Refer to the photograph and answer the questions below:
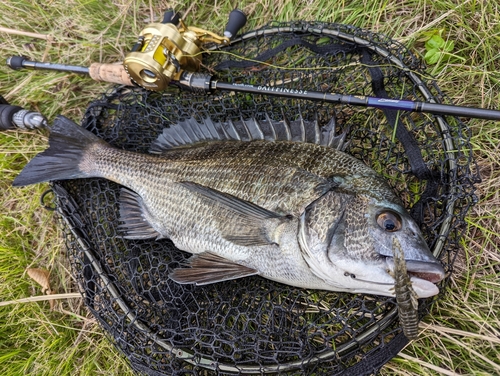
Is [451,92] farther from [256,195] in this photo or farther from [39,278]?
[39,278]

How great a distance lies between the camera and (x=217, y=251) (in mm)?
2477

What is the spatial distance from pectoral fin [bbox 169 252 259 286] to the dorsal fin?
0.83 metres

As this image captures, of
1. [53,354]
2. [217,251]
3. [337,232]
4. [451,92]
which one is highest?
[451,92]

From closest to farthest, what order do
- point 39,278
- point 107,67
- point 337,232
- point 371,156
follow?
point 337,232 < point 371,156 < point 107,67 < point 39,278

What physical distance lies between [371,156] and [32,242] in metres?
2.94

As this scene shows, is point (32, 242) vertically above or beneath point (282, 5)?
beneath

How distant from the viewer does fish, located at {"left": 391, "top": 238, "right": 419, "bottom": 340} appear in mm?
1725

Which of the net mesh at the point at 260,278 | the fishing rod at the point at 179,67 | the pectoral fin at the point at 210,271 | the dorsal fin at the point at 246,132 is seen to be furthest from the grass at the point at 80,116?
the pectoral fin at the point at 210,271

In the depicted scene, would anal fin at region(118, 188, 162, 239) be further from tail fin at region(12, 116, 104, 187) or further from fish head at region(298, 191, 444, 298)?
fish head at region(298, 191, 444, 298)

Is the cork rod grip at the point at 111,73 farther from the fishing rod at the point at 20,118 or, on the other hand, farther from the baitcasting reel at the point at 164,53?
the fishing rod at the point at 20,118

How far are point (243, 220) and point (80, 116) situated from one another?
2077mm

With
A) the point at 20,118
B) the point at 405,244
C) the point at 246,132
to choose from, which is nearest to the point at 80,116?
the point at 20,118

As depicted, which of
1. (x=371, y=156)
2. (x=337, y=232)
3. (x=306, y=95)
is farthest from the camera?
(x=371, y=156)

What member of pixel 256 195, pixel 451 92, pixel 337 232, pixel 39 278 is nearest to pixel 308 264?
pixel 337 232
